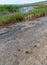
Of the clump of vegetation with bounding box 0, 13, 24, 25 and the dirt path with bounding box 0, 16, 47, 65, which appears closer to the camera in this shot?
the dirt path with bounding box 0, 16, 47, 65

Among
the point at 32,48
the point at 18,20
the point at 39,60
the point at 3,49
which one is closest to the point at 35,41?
the point at 32,48

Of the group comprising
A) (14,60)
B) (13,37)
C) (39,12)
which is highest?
(14,60)

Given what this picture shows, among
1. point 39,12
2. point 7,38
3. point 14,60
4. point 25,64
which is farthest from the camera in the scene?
point 39,12

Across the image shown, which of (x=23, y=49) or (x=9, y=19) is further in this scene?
(x=9, y=19)

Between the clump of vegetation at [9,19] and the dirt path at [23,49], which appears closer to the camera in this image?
the dirt path at [23,49]

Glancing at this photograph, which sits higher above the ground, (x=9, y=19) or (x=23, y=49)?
(x=23, y=49)

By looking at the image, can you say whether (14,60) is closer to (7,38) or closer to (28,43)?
(28,43)

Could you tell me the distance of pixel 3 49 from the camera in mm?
7387

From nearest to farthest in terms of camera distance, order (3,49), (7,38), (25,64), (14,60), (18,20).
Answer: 1. (25,64)
2. (14,60)
3. (3,49)
4. (7,38)
5. (18,20)

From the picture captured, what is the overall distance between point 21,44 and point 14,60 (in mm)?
1862

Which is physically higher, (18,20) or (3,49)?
(3,49)

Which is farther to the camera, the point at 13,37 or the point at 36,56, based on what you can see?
the point at 13,37

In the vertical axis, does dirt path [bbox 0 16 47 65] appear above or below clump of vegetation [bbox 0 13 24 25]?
above

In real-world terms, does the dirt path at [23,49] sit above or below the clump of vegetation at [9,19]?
above
